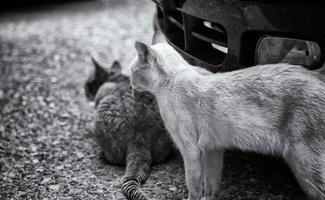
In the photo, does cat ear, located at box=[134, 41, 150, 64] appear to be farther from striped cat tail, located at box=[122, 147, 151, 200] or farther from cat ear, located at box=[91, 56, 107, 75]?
cat ear, located at box=[91, 56, 107, 75]

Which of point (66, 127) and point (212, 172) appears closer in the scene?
point (212, 172)

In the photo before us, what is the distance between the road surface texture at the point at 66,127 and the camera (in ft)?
11.6

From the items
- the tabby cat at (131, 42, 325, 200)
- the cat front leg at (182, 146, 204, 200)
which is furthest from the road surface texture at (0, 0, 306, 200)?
the tabby cat at (131, 42, 325, 200)

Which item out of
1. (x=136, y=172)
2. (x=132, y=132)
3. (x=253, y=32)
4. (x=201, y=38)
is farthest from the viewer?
(x=132, y=132)

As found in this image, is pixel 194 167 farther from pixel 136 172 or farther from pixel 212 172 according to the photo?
pixel 136 172

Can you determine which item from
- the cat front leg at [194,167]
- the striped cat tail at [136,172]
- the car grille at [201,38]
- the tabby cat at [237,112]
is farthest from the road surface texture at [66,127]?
the car grille at [201,38]

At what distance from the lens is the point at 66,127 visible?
15.8 feet

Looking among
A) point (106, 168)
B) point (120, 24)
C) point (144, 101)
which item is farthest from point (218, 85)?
point (120, 24)

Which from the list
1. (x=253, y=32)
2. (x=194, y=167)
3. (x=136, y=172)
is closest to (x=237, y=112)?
(x=194, y=167)

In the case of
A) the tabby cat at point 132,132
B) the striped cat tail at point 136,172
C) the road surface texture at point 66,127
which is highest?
A: the tabby cat at point 132,132

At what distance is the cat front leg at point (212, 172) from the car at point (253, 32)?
737mm

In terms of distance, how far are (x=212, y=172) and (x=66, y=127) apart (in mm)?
2277

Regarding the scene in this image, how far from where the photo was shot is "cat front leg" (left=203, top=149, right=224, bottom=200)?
10.5 feet

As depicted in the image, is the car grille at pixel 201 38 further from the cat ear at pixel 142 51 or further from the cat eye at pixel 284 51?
the cat ear at pixel 142 51
